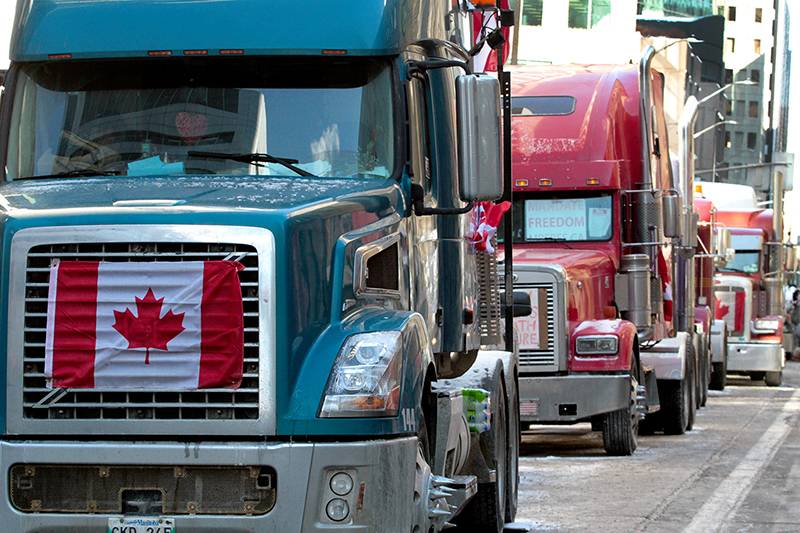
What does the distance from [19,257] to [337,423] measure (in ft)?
4.94

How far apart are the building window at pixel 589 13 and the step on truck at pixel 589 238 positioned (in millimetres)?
47470

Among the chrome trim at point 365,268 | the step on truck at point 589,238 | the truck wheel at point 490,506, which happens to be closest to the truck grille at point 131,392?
the chrome trim at point 365,268

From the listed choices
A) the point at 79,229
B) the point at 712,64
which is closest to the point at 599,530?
the point at 79,229

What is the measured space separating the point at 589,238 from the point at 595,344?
158 centimetres

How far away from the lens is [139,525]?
5.22 meters

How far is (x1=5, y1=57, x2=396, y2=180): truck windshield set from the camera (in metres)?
6.14

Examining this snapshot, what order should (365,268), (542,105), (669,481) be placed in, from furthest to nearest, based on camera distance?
(542,105) → (669,481) → (365,268)

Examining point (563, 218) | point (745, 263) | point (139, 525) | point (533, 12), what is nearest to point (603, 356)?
point (563, 218)

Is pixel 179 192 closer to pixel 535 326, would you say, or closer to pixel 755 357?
pixel 535 326

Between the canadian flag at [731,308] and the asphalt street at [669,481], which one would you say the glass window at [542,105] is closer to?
the asphalt street at [669,481]

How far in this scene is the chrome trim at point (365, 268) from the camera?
5758 mm

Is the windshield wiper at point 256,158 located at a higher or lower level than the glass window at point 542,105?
lower

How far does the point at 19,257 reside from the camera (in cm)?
530

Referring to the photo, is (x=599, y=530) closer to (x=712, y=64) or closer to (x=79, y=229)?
(x=79, y=229)
